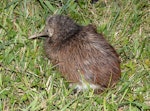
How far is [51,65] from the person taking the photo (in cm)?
398

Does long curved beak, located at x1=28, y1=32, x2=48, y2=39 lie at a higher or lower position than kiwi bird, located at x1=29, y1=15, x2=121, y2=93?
higher

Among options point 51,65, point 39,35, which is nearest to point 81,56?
point 51,65

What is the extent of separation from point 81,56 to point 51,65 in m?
0.38

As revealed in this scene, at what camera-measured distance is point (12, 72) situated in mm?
3873

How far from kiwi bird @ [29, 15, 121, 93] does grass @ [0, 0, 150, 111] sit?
0.32 ft

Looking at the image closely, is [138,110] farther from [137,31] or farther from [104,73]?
[137,31]

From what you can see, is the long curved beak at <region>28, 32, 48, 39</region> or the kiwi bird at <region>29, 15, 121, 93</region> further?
the long curved beak at <region>28, 32, 48, 39</region>

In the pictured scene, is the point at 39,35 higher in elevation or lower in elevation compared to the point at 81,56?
higher

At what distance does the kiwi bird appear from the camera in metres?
3.70

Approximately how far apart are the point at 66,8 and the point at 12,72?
1.01 metres

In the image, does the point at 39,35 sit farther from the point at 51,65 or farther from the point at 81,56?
the point at 81,56

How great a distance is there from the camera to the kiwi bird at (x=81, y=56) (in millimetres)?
3699

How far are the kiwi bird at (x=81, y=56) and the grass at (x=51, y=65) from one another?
0.32 ft

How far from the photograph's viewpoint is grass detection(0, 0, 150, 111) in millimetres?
3656
